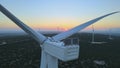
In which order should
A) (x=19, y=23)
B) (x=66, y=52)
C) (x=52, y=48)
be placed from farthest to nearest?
(x=19, y=23)
(x=52, y=48)
(x=66, y=52)

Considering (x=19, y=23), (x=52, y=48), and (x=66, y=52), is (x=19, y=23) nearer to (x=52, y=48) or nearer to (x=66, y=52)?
(x=52, y=48)

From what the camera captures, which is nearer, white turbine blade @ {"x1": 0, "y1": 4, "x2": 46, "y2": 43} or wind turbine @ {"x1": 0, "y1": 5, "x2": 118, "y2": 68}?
wind turbine @ {"x1": 0, "y1": 5, "x2": 118, "y2": 68}

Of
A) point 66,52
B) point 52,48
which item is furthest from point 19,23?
point 66,52

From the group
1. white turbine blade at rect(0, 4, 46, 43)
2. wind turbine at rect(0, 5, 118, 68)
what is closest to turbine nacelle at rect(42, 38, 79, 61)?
wind turbine at rect(0, 5, 118, 68)

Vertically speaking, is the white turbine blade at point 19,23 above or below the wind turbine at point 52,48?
above

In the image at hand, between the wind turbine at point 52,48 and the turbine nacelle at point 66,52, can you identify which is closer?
the turbine nacelle at point 66,52

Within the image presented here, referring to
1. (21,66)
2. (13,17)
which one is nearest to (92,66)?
(21,66)

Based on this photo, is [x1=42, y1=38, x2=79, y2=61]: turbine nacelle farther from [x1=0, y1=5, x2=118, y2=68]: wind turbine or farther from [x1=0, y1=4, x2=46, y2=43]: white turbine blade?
[x1=0, y1=4, x2=46, y2=43]: white turbine blade

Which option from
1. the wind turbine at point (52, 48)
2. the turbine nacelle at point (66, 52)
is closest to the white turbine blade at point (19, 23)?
the wind turbine at point (52, 48)

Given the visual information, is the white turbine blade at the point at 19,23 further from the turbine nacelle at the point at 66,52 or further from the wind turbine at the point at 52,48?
the turbine nacelle at the point at 66,52

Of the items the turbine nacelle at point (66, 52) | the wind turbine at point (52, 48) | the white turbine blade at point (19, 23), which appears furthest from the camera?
the white turbine blade at point (19, 23)

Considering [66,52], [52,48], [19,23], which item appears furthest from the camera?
[19,23]

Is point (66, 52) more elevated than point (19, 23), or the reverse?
point (19, 23)

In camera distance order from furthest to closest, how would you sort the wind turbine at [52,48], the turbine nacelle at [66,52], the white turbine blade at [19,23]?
the white turbine blade at [19,23]
the wind turbine at [52,48]
the turbine nacelle at [66,52]
